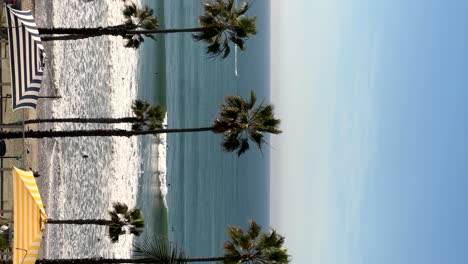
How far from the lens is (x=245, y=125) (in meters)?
20.0

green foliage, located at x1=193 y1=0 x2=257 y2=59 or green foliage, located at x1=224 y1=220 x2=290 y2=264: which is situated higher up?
green foliage, located at x1=193 y1=0 x2=257 y2=59

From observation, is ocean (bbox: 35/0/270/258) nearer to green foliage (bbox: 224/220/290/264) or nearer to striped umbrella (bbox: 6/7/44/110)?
striped umbrella (bbox: 6/7/44/110)

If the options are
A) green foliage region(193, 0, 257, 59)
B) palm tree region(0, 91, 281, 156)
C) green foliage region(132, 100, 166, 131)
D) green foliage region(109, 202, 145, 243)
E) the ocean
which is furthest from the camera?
the ocean

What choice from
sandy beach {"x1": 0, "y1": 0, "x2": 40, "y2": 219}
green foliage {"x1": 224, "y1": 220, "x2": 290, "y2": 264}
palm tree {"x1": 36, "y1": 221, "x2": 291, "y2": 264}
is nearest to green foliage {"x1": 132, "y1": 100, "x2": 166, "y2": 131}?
sandy beach {"x1": 0, "y1": 0, "x2": 40, "y2": 219}

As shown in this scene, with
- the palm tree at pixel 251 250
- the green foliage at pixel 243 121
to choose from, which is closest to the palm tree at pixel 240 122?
the green foliage at pixel 243 121

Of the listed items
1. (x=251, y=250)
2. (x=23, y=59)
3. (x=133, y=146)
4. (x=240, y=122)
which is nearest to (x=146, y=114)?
(x=240, y=122)

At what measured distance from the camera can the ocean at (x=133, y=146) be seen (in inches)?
1054

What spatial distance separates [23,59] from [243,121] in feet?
25.3

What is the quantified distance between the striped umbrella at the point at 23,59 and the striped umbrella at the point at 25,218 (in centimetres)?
195

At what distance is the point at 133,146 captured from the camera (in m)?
46.3

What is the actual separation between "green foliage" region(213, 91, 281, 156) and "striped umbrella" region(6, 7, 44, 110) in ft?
22.8

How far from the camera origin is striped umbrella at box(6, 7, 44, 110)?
571 inches

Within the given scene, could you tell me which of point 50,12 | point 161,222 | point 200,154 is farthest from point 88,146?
point 200,154

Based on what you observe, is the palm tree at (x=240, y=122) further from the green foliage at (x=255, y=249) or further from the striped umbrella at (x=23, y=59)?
the striped umbrella at (x=23, y=59)
